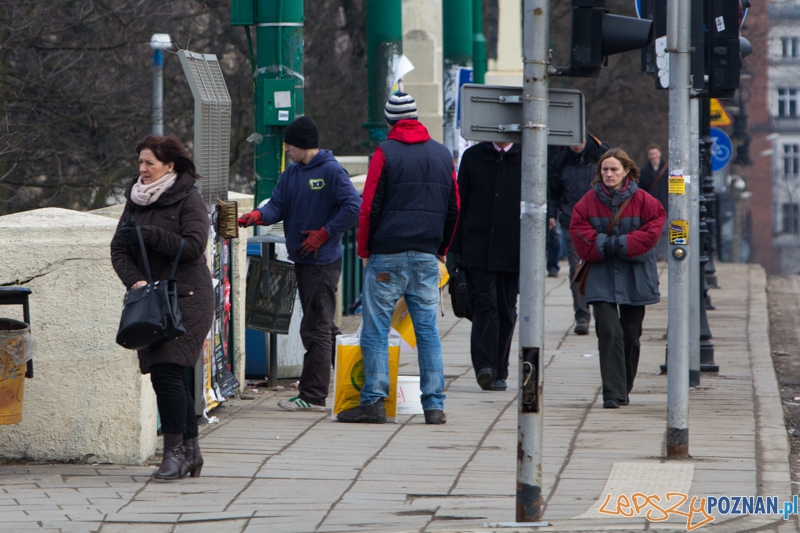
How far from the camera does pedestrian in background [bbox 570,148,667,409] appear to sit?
8258 mm

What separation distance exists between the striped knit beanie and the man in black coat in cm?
138

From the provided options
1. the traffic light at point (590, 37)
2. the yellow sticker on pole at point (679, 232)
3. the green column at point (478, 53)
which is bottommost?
the yellow sticker on pole at point (679, 232)

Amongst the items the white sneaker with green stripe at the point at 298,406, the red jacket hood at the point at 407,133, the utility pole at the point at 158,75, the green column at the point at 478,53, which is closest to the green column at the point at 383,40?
the red jacket hood at the point at 407,133

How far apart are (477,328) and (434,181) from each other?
1.69m

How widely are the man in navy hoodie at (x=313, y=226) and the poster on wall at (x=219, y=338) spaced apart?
305 mm

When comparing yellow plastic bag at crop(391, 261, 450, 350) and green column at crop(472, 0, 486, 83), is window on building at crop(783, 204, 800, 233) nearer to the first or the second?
green column at crop(472, 0, 486, 83)

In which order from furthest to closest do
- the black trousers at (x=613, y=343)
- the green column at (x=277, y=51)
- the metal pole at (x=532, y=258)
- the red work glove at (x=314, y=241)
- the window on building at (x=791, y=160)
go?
the window on building at (x=791, y=160) < the green column at (x=277, y=51) < the black trousers at (x=613, y=343) < the red work glove at (x=314, y=241) < the metal pole at (x=532, y=258)

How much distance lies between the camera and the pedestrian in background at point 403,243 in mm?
7410

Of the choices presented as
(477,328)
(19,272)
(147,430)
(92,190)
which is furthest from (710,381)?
(92,190)

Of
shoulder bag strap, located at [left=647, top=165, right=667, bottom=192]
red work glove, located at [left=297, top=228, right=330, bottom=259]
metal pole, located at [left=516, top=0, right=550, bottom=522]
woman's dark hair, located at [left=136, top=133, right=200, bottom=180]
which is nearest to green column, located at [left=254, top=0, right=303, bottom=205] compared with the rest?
red work glove, located at [left=297, top=228, right=330, bottom=259]

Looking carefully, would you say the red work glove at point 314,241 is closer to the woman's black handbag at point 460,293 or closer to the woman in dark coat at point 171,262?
the woman's black handbag at point 460,293

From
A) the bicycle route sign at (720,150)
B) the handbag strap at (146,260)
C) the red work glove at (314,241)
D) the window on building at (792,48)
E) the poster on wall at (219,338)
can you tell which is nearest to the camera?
the handbag strap at (146,260)

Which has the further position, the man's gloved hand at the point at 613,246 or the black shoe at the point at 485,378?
the black shoe at the point at 485,378

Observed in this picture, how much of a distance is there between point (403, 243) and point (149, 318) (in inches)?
80.2
